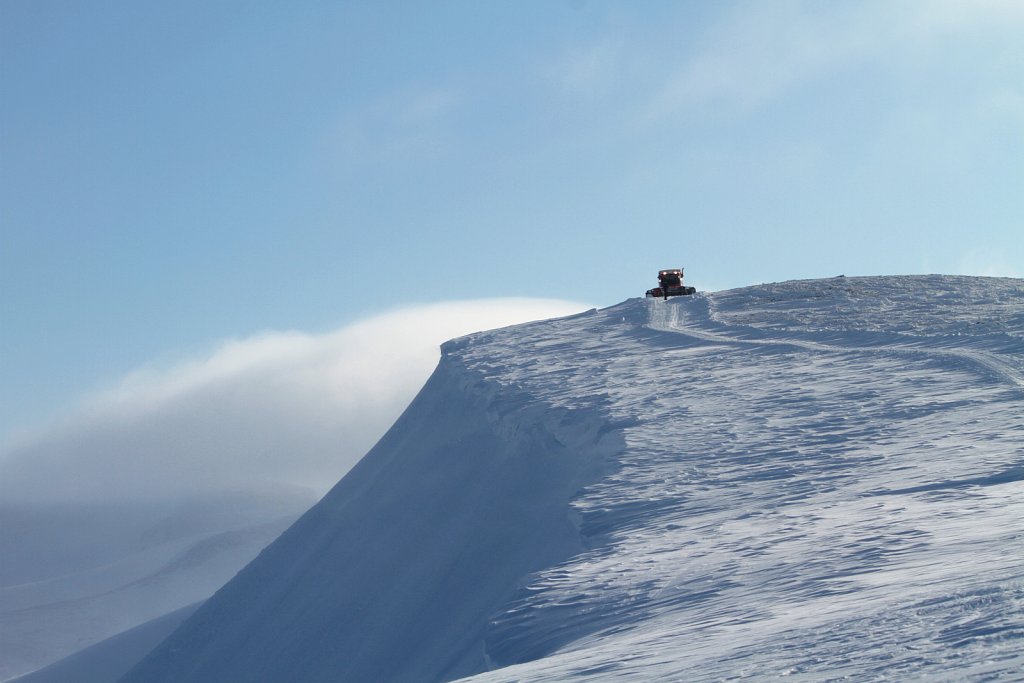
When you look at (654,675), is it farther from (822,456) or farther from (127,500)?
(127,500)

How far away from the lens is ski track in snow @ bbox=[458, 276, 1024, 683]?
4301mm

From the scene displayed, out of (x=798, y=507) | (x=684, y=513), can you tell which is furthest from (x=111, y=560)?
(x=798, y=507)

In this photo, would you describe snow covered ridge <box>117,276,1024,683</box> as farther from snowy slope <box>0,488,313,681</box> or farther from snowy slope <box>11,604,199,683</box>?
snowy slope <box>0,488,313,681</box>

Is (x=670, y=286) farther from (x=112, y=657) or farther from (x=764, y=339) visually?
(x=112, y=657)

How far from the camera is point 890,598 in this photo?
4719mm

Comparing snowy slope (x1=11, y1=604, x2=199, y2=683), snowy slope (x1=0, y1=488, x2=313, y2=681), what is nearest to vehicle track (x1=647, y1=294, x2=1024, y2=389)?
snowy slope (x1=11, y1=604, x2=199, y2=683)

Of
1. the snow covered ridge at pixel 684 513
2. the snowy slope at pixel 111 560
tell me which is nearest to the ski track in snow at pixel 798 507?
the snow covered ridge at pixel 684 513

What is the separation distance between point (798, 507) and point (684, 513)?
938mm

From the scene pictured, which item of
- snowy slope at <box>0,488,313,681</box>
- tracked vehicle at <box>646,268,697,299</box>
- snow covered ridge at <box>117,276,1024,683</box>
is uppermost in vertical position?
tracked vehicle at <box>646,268,697,299</box>

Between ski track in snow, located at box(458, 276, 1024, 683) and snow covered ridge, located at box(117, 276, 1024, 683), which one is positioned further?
snow covered ridge, located at box(117, 276, 1024, 683)

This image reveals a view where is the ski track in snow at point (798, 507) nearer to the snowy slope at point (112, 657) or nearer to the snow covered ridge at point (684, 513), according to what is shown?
the snow covered ridge at point (684, 513)

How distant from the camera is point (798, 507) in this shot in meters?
7.59

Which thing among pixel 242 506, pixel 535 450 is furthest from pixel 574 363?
pixel 242 506

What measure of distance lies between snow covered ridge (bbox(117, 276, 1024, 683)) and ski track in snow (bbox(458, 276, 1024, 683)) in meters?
A: 0.03
